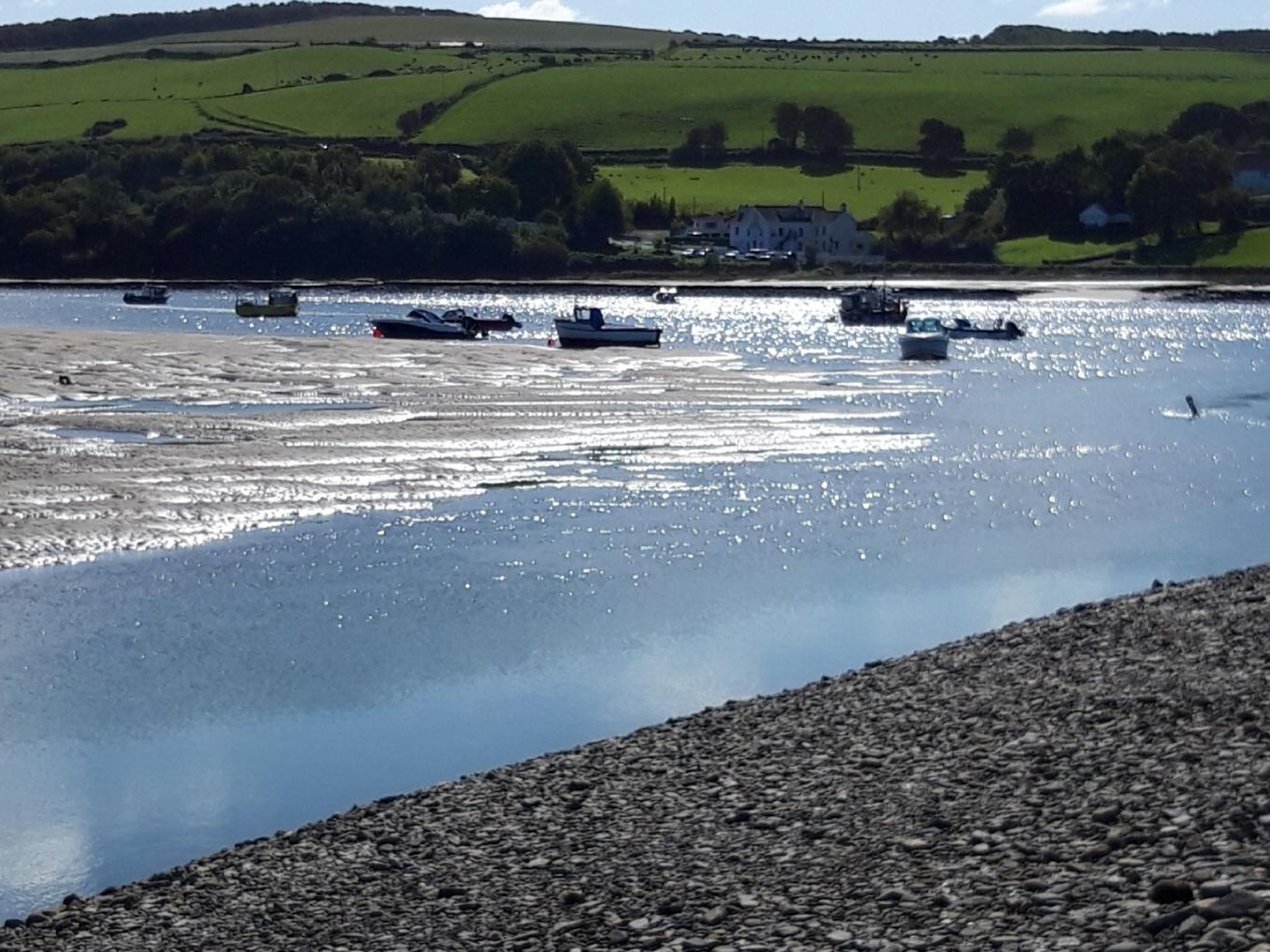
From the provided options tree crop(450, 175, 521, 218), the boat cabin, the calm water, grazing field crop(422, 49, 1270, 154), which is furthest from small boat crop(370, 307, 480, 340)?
grazing field crop(422, 49, 1270, 154)

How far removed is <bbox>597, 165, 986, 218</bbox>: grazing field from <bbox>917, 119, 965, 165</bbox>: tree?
85.1 inches

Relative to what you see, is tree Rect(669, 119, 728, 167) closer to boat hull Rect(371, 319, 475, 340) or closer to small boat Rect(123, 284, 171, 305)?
small boat Rect(123, 284, 171, 305)

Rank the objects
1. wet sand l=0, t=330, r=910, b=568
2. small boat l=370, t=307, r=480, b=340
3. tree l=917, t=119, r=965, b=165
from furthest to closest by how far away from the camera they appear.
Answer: tree l=917, t=119, r=965, b=165 < small boat l=370, t=307, r=480, b=340 < wet sand l=0, t=330, r=910, b=568

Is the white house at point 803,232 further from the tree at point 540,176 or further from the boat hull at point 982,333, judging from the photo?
the boat hull at point 982,333

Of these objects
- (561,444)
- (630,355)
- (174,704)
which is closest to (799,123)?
A: (630,355)

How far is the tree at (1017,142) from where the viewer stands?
148 meters

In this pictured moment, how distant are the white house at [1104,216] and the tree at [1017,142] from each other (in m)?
17.0

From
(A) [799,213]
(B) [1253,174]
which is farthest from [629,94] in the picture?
(B) [1253,174]

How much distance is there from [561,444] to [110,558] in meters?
15.2

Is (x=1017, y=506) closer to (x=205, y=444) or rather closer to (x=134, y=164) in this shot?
(x=205, y=444)

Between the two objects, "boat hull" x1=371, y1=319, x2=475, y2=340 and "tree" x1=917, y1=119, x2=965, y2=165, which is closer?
"boat hull" x1=371, y1=319, x2=475, y2=340

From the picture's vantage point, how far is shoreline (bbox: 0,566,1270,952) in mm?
10555

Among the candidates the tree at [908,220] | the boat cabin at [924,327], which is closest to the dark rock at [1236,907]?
the boat cabin at [924,327]

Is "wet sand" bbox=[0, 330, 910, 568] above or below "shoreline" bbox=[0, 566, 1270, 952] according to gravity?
below
